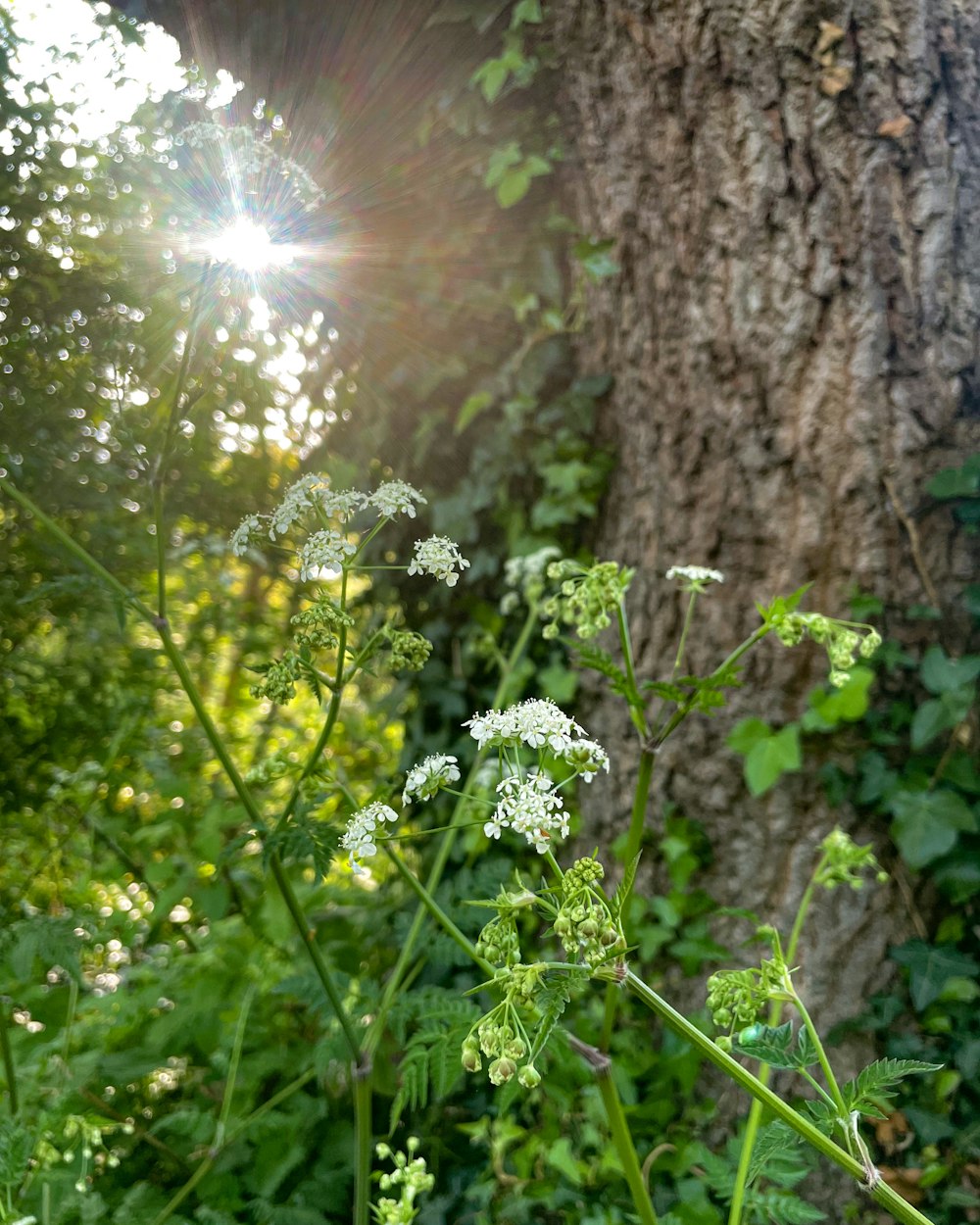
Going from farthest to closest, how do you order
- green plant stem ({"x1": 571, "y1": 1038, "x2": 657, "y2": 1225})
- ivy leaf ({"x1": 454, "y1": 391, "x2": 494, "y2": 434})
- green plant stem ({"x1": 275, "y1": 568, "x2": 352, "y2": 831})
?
ivy leaf ({"x1": 454, "y1": 391, "x2": 494, "y2": 434})
green plant stem ({"x1": 275, "y1": 568, "x2": 352, "y2": 831})
green plant stem ({"x1": 571, "y1": 1038, "x2": 657, "y2": 1225})

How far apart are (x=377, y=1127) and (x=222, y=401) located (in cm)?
213

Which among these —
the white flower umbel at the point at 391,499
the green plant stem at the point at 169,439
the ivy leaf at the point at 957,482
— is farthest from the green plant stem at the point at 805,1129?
the ivy leaf at the point at 957,482

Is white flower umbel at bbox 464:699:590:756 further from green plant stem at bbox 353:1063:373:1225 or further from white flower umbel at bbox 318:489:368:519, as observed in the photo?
green plant stem at bbox 353:1063:373:1225

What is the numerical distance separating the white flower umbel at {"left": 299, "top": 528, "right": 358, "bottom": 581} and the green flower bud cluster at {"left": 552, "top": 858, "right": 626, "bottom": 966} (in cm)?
50

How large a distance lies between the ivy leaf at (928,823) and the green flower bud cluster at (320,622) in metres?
1.40

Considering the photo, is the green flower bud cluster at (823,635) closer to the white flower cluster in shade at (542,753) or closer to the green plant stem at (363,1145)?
the white flower cluster in shade at (542,753)

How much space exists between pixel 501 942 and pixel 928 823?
1.37m

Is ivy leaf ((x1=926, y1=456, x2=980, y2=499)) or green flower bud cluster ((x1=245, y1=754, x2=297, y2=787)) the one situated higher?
ivy leaf ((x1=926, y1=456, x2=980, y2=499))

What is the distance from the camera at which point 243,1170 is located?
1.73 meters

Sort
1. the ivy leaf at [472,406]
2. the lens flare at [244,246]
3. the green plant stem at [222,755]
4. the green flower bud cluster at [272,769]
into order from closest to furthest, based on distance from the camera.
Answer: the green plant stem at [222,755] → the green flower bud cluster at [272,769] → the lens flare at [244,246] → the ivy leaf at [472,406]

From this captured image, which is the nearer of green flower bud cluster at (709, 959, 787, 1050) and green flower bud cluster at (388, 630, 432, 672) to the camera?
green flower bud cluster at (709, 959, 787, 1050)

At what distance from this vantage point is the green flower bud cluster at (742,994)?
0.95 metres

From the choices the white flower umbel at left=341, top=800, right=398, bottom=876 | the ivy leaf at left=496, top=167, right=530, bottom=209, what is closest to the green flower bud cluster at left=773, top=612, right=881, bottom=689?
the white flower umbel at left=341, top=800, right=398, bottom=876

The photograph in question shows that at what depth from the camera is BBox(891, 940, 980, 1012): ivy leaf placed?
1.86 m
